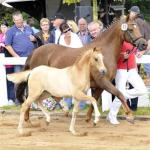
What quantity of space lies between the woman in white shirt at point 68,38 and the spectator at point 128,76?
4.71ft

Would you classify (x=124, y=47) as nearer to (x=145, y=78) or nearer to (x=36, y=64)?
(x=36, y=64)

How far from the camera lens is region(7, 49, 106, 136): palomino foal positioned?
9289mm

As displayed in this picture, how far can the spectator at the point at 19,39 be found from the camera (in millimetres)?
12591

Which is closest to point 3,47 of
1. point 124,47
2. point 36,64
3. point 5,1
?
point 36,64

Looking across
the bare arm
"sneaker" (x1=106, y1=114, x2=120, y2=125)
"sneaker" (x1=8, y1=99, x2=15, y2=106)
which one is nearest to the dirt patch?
"sneaker" (x1=106, y1=114, x2=120, y2=125)

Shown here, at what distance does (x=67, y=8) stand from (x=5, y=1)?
9.69ft

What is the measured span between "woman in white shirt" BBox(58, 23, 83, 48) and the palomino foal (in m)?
1.94

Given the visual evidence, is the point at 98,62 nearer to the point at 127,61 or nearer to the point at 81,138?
the point at 81,138

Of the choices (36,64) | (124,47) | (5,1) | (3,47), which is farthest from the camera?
(5,1)

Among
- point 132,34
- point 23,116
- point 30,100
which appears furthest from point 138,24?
point 23,116

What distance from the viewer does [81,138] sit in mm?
9172

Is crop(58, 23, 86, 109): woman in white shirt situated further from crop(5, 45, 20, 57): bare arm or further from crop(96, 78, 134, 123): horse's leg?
crop(96, 78, 134, 123): horse's leg

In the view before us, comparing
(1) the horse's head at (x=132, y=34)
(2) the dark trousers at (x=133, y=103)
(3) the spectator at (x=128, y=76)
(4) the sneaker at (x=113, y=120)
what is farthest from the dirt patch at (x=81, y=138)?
(1) the horse's head at (x=132, y=34)

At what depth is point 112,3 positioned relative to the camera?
2533 cm
